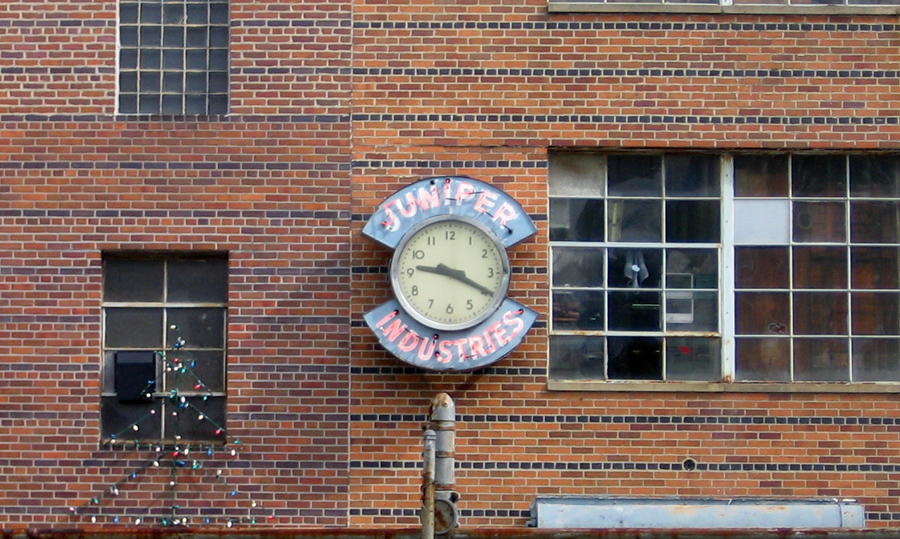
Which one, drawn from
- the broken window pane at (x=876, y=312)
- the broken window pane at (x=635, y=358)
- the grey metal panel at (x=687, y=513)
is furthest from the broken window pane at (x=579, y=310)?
the broken window pane at (x=876, y=312)

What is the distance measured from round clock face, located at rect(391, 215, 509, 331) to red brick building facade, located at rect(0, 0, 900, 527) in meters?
0.30

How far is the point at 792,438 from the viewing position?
10922 millimetres

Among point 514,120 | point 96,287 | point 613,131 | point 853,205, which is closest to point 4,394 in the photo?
point 96,287

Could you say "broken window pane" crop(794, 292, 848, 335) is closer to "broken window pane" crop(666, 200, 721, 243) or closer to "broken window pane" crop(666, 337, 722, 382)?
"broken window pane" crop(666, 337, 722, 382)

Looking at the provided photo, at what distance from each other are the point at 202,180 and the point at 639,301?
4.05 meters

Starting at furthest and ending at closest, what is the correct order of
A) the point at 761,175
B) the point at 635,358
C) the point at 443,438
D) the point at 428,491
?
the point at 761,175
the point at 635,358
the point at 443,438
the point at 428,491

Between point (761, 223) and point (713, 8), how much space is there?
6.53 feet

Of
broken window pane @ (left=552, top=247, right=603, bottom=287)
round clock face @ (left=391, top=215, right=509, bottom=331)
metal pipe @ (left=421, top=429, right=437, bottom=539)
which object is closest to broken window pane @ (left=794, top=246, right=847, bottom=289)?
broken window pane @ (left=552, top=247, right=603, bottom=287)

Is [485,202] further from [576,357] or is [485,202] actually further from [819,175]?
[819,175]

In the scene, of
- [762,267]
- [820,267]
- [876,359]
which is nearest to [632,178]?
[762,267]

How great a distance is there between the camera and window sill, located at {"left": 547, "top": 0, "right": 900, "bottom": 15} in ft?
36.5

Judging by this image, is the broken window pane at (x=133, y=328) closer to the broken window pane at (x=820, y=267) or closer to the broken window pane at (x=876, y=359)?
the broken window pane at (x=820, y=267)

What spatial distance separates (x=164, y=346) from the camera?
11016 millimetres

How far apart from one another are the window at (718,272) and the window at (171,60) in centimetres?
321
